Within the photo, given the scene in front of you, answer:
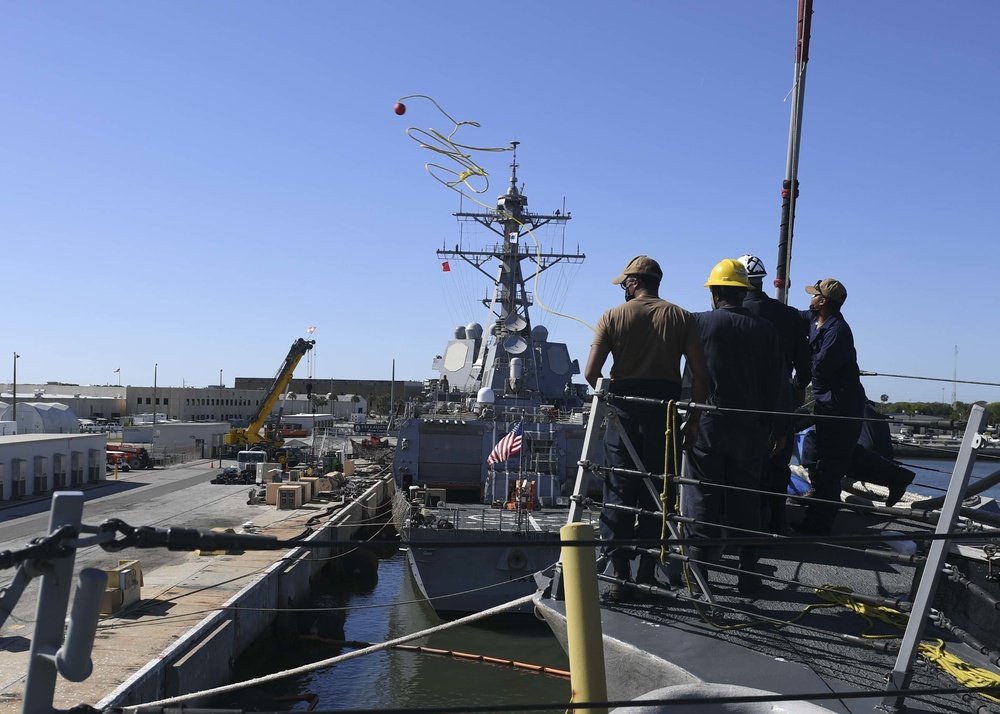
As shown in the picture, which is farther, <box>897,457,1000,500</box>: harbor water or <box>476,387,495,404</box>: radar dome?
<box>476,387,495,404</box>: radar dome

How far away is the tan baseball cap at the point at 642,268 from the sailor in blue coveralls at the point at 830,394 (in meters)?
1.77

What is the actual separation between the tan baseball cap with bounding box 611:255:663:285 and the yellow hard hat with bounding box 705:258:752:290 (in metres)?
0.35

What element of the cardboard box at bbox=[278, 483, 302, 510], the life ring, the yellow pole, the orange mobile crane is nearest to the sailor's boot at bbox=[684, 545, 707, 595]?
the yellow pole

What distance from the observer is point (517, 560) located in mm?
13750

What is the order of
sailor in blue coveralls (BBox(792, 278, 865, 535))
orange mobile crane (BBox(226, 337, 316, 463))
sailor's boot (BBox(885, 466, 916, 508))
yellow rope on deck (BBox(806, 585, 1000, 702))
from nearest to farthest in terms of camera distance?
yellow rope on deck (BBox(806, 585, 1000, 702)) → sailor in blue coveralls (BBox(792, 278, 865, 535)) → sailor's boot (BBox(885, 466, 916, 508)) → orange mobile crane (BBox(226, 337, 316, 463))

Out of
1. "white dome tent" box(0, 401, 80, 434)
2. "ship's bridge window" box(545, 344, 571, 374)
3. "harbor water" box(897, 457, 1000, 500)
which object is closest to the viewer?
"harbor water" box(897, 457, 1000, 500)

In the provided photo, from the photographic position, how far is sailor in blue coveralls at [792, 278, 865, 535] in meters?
5.07

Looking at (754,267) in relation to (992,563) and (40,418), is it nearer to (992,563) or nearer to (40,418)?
(992,563)

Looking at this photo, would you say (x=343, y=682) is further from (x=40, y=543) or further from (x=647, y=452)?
(x=40, y=543)

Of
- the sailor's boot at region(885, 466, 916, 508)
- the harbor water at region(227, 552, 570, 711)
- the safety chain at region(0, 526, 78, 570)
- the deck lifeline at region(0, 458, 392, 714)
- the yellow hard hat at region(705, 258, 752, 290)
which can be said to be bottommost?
the harbor water at region(227, 552, 570, 711)

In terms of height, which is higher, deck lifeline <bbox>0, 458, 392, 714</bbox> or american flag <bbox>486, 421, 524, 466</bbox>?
american flag <bbox>486, 421, 524, 466</bbox>

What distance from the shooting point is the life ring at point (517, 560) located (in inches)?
540

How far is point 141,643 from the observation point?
955 cm

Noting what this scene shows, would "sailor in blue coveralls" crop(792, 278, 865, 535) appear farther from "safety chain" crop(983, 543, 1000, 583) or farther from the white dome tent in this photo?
the white dome tent
